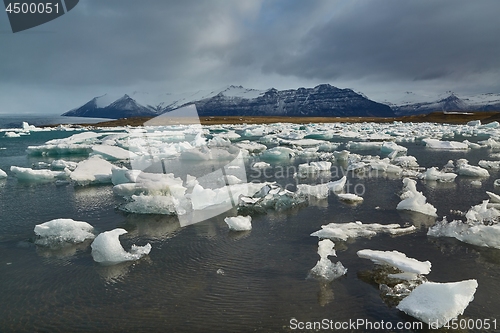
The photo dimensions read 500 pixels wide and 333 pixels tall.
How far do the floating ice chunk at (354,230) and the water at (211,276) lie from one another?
0.17 m

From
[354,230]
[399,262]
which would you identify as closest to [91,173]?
[354,230]

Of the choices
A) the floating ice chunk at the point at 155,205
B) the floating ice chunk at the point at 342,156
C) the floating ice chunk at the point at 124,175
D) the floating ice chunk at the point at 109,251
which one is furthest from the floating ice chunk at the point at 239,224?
the floating ice chunk at the point at 342,156

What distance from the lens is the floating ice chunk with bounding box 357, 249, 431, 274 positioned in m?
4.40

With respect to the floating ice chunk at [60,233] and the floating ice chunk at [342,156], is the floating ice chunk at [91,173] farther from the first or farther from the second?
the floating ice chunk at [342,156]

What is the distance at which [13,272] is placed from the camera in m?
5.06

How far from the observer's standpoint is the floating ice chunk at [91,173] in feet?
34.3

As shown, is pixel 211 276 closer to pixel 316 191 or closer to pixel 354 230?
pixel 354 230

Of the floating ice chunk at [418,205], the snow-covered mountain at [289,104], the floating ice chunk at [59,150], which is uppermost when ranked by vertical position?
the snow-covered mountain at [289,104]

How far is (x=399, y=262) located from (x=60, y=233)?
17.8ft

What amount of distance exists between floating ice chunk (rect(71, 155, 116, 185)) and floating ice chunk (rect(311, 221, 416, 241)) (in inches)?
290

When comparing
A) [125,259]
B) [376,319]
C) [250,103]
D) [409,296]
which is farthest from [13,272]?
[250,103]

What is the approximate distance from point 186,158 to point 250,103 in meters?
160

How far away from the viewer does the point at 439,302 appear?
3.72 metres

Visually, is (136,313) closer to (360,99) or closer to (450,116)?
(450,116)
